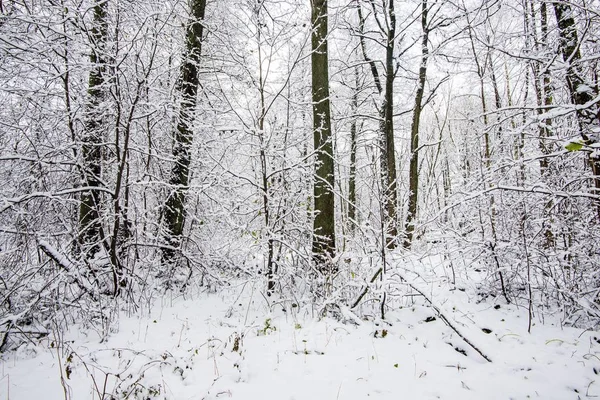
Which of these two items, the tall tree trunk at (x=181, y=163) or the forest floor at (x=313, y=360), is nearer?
the forest floor at (x=313, y=360)

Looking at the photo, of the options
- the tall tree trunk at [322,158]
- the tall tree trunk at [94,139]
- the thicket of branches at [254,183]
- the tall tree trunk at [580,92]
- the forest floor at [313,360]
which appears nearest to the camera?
the forest floor at [313,360]

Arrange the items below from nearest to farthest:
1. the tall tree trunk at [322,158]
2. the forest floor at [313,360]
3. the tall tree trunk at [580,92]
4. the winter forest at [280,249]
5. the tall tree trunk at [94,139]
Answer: the forest floor at [313,360] → the winter forest at [280,249] → the tall tree trunk at [580,92] → the tall tree trunk at [94,139] → the tall tree trunk at [322,158]

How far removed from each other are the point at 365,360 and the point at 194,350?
167cm

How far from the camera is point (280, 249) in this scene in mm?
4461

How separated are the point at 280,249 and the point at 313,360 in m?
1.86

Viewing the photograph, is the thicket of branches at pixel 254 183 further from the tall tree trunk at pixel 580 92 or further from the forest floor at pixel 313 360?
the forest floor at pixel 313 360

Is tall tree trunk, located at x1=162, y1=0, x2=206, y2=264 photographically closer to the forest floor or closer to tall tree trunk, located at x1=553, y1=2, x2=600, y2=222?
the forest floor

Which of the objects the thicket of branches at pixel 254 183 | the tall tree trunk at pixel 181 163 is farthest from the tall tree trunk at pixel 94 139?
the tall tree trunk at pixel 181 163

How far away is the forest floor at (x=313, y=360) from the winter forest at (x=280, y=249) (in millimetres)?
22

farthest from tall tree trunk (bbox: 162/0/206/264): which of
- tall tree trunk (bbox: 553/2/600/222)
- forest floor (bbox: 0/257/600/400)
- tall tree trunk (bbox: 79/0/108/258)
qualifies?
tall tree trunk (bbox: 553/2/600/222)

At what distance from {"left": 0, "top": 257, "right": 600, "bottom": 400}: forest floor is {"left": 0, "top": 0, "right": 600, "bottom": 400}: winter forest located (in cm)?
2

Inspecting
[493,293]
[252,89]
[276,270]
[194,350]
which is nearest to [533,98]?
[493,293]

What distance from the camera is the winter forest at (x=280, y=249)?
2646 millimetres

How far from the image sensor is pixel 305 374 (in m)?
2.58
